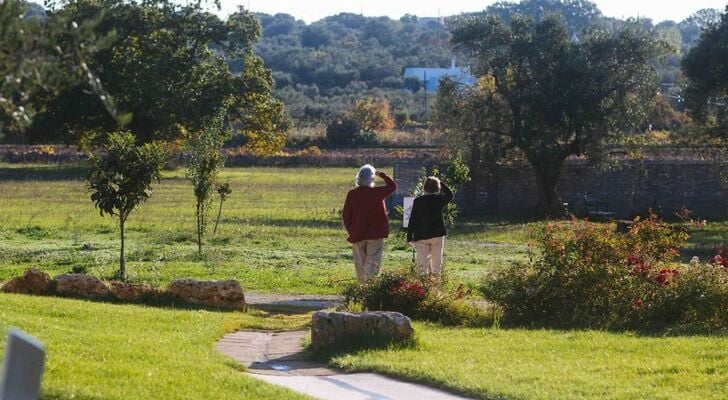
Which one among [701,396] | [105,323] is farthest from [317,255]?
[701,396]

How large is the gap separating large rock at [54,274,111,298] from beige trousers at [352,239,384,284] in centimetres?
350

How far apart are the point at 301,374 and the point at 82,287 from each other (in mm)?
6346

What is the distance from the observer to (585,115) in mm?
44062

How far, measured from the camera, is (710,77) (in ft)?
134

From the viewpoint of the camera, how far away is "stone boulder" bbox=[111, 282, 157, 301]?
17.2m

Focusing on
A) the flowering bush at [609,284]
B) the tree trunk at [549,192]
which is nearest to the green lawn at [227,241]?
the flowering bush at [609,284]

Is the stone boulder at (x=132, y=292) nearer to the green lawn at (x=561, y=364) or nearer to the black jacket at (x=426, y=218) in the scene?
the black jacket at (x=426, y=218)

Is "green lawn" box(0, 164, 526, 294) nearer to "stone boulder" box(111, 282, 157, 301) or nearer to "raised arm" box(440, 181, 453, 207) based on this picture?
"raised arm" box(440, 181, 453, 207)

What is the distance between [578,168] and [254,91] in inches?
564

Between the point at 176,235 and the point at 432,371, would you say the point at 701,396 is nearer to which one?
the point at 432,371

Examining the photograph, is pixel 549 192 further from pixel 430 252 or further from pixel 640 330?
pixel 640 330

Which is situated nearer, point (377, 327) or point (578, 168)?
point (377, 327)

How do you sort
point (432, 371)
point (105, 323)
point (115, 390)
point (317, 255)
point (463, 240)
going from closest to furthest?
point (115, 390) < point (432, 371) < point (105, 323) < point (317, 255) < point (463, 240)

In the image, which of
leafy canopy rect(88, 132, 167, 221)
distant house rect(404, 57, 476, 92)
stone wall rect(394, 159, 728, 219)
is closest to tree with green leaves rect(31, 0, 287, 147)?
stone wall rect(394, 159, 728, 219)
